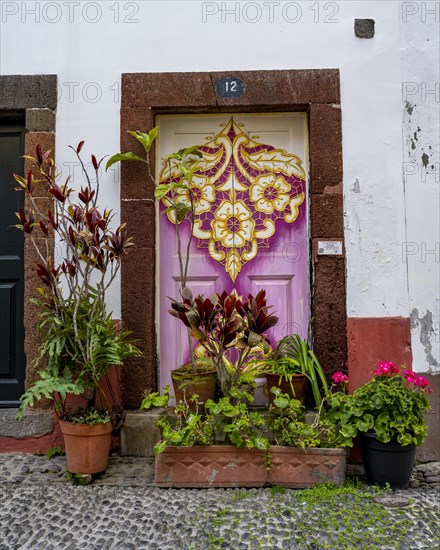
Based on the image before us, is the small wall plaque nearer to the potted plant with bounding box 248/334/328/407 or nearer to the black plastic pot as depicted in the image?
the potted plant with bounding box 248/334/328/407

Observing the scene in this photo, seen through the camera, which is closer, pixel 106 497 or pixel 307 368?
pixel 106 497

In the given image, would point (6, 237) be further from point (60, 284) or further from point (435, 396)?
point (435, 396)

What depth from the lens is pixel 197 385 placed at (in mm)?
3611

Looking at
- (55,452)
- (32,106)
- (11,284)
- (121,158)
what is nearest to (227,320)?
(121,158)

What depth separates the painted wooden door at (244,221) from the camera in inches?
163

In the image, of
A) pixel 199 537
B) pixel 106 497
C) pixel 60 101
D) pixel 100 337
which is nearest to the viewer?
pixel 199 537

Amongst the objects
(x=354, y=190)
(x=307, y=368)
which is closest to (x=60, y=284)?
(x=307, y=368)

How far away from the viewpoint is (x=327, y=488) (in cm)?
327

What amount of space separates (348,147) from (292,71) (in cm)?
69

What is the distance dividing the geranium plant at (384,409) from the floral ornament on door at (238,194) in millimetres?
1260

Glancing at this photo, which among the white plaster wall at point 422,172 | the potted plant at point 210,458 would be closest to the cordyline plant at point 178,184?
the potted plant at point 210,458

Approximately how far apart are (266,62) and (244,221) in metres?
1.19

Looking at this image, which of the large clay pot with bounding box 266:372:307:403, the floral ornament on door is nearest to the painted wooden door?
the floral ornament on door

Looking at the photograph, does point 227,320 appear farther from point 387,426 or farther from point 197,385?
point 387,426
